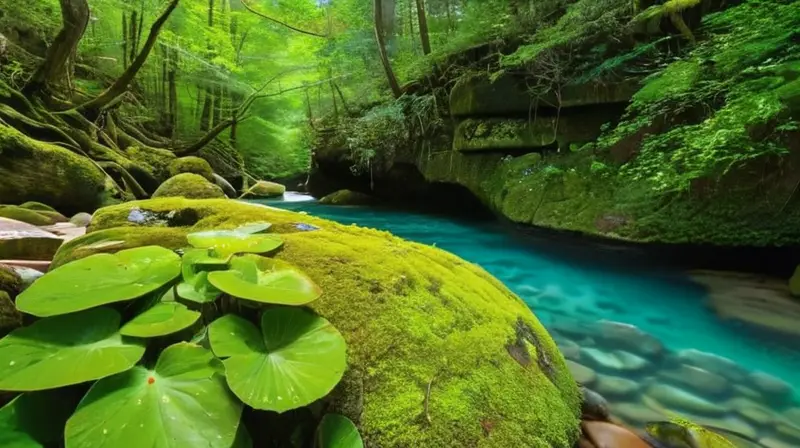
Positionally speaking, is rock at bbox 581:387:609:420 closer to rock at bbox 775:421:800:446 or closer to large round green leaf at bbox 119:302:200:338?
rock at bbox 775:421:800:446

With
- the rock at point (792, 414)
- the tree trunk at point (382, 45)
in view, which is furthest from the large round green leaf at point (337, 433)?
the tree trunk at point (382, 45)

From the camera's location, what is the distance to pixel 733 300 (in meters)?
4.09

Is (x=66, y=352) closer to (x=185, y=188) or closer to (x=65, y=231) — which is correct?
(x=65, y=231)

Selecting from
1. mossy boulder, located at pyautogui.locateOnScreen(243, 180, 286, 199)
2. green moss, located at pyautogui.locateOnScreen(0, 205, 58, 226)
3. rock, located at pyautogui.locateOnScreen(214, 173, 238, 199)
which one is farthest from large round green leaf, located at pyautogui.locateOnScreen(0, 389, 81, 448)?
mossy boulder, located at pyautogui.locateOnScreen(243, 180, 286, 199)

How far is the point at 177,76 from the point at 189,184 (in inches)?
495

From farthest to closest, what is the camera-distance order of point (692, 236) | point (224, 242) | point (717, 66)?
point (692, 236) < point (717, 66) < point (224, 242)

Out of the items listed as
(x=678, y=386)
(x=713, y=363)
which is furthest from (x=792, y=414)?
(x=713, y=363)

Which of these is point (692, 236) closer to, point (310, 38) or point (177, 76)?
point (310, 38)

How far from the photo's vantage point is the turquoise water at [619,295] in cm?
319

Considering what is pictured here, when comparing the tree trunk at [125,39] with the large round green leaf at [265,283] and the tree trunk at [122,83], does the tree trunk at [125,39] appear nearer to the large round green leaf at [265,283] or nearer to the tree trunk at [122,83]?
the tree trunk at [122,83]

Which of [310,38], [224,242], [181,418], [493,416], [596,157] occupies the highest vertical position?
[310,38]

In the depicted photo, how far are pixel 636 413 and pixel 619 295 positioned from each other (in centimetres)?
256

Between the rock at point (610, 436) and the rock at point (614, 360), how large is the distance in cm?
98

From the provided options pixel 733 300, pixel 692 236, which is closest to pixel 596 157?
pixel 692 236
